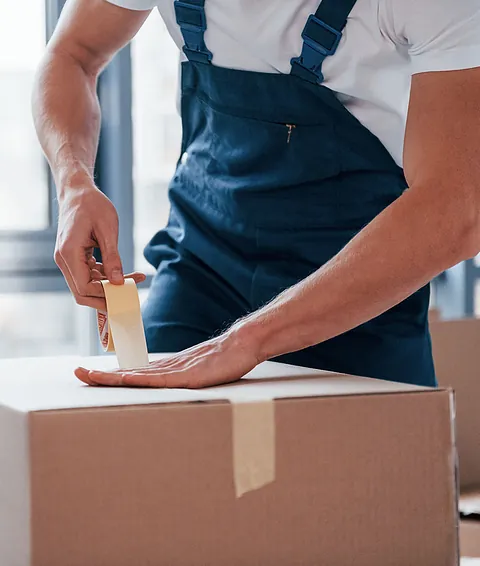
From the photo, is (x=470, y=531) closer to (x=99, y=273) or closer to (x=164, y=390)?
(x=99, y=273)

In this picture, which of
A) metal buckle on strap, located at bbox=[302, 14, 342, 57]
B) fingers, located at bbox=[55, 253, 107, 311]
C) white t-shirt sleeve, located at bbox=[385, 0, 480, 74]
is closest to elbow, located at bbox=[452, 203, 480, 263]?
white t-shirt sleeve, located at bbox=[385, 0, 480, 74]

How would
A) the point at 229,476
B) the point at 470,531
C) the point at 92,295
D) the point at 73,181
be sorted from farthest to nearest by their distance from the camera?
the point at 470,531, the point at 73,181, the point at 92,295, the point at 229,476

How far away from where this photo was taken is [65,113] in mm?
1340

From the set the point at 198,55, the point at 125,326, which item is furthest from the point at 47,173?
the point at 125,326

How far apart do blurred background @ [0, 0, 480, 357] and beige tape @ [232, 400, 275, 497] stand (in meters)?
1.79

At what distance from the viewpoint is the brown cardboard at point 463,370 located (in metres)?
1.90

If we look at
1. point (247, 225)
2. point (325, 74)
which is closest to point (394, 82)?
point (325, 74)

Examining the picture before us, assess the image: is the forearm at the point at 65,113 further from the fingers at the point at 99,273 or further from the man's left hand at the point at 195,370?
the man's left hand at the point at 195,370

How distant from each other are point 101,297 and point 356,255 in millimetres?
310

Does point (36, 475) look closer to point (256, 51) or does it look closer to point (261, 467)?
point (261, 467)

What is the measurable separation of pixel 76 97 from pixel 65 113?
0.04 metres

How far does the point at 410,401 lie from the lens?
0.77 metres

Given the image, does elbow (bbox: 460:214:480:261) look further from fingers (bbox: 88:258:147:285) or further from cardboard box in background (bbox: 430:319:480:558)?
cardboard box in background (bbox: 430:319:480:558)

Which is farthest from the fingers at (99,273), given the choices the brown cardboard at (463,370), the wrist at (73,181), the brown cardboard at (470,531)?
the brown cardboard at (463,370)
